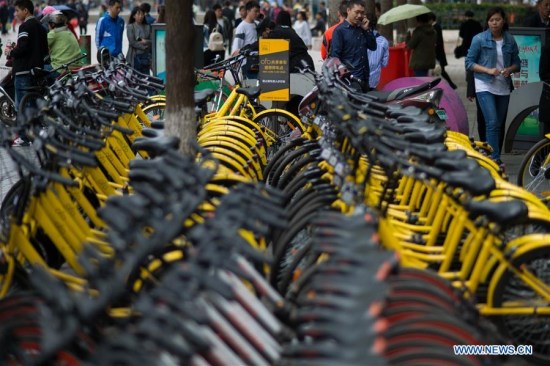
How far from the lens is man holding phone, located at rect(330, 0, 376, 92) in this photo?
12289mm

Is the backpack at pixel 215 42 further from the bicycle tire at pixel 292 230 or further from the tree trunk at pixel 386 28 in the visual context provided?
the bicycle tire at pixel 292 230

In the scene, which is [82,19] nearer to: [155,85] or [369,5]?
[369,5]

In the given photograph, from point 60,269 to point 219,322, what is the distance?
123 inches

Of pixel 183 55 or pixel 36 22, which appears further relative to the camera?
pixel 36 22

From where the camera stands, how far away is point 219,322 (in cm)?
435

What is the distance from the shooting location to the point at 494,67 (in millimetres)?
12656

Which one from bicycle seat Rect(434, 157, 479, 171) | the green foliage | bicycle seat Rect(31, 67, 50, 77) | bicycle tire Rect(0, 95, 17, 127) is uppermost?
bicycle seat Rect(434, 157, 479, 171)

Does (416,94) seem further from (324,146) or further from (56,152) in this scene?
(56,152)

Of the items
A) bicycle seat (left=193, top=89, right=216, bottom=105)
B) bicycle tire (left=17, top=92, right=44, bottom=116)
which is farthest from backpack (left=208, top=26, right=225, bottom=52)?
bicycle seat (left=193, top=89, right=216, bottom=105)

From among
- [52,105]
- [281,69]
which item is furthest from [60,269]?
[281,69]

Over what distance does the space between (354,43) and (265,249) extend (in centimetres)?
566

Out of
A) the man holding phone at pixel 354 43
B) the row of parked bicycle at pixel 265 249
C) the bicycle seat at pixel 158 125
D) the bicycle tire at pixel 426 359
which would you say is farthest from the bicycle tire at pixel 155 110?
the bicycle tire at pixel 426 359

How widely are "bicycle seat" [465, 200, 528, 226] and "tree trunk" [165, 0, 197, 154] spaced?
2.70 metres

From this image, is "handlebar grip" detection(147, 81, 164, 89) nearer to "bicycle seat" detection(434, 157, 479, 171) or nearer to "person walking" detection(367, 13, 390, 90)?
"person walking" detection(367, 13, 390, 90)
